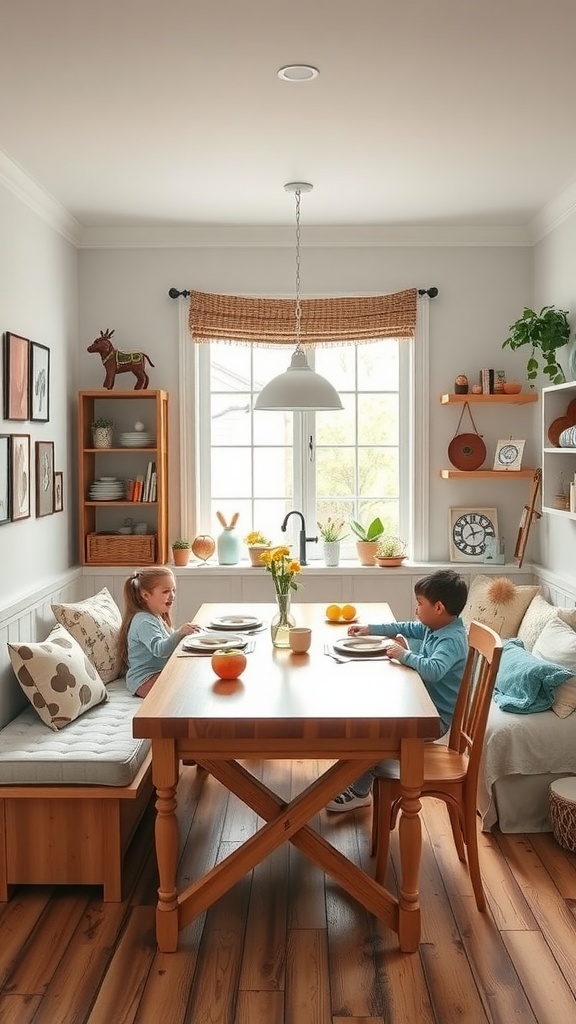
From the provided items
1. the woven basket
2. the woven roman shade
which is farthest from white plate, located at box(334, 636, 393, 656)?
the woven roman shade

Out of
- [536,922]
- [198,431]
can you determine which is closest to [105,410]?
[198,431]

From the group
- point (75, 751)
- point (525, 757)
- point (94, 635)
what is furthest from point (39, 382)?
point (525, 757)

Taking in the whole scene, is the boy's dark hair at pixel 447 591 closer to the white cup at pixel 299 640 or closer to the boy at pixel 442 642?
the boy at pixel 442 642

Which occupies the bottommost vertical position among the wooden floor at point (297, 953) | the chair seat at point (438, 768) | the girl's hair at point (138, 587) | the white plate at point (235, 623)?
the wooden floor at point (297, 953)

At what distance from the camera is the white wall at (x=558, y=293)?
4746 mm

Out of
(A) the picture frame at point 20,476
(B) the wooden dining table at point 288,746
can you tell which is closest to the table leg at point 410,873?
(B) the wooden dining table at point 288,746

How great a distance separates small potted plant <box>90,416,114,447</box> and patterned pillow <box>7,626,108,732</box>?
1.69m

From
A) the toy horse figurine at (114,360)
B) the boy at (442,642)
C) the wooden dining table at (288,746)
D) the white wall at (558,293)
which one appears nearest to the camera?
the wooden dining table at (288,746)

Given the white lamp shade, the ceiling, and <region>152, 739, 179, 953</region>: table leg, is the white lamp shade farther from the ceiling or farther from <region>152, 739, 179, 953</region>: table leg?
<region>152, 739, 179, 953</region>: table leg

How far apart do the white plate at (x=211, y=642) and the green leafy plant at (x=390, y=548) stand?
1.78 metres

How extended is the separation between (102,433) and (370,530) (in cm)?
159

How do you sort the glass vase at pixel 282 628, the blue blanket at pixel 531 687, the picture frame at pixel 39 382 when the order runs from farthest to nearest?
the picture frame at pixel 39 382
the blue blanket at pixel 531 687
the glass vase at pixel 282 628

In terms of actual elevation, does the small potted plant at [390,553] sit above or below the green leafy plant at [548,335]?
below

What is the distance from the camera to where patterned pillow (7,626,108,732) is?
12.3ft
